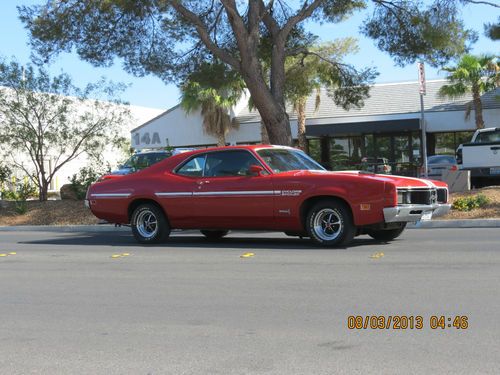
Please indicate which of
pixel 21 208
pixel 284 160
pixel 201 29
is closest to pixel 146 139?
pixel 21 208

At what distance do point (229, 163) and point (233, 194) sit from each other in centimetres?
59

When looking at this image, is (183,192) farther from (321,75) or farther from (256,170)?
(321,75)

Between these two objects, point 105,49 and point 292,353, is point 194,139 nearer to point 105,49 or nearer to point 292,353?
Result: point 105,49

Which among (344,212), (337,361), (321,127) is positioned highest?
(321,127)

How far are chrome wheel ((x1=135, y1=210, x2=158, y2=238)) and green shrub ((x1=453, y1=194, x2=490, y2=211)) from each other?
7.27 metres

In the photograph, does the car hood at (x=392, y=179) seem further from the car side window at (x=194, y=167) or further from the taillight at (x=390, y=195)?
the car side window at (x=194, y=167)

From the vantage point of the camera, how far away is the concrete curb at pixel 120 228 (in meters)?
14.2

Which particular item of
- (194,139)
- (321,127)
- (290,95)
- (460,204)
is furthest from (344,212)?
(194,139)

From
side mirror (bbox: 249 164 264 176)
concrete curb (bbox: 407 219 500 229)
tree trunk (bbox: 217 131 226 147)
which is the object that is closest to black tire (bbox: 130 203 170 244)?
side mirror (bbox: 249 164 264 176)

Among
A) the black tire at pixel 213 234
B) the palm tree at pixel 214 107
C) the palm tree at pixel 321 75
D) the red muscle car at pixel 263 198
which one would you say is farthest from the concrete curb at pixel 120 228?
the palm tree at pixel 214 107

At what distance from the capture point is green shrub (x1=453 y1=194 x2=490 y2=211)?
1538cm

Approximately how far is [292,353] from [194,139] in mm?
32488

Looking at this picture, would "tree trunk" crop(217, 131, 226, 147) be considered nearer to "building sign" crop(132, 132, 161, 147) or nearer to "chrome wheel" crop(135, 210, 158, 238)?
"building sign" crop(132, 132, 161, 147)

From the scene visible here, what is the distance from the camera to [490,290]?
681 centimetres
